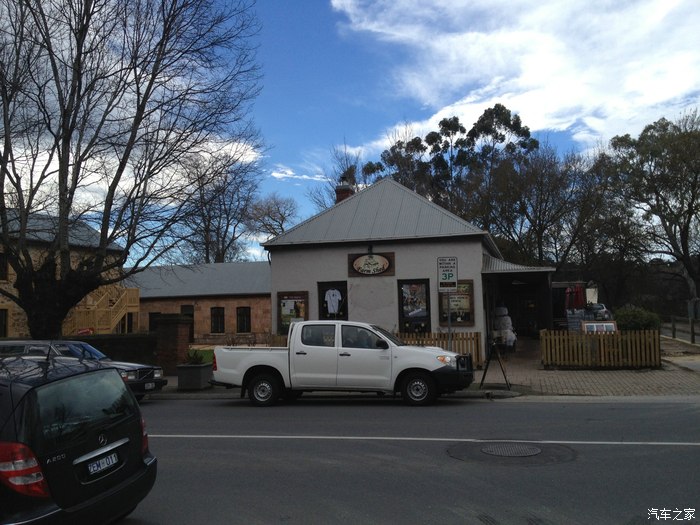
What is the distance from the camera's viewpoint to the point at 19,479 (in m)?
3.80

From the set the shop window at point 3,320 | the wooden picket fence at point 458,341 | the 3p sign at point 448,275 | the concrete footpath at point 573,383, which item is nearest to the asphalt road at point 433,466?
the concrete footpath at point 573,383

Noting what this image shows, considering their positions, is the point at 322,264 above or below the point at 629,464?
above

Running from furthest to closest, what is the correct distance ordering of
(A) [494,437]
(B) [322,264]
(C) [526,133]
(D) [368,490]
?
1. (C) [526,133]
2. (B) [322,264]
3. (A) [494,437]
4. (D) [368,490]

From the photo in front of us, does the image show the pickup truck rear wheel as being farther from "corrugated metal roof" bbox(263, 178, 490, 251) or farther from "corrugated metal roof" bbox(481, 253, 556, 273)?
"corrugated metal roof" bbox(481, 253, 556, 273)

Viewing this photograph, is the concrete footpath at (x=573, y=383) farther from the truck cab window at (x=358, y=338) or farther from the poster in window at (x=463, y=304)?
the truck cab window at (x=358, y=338)

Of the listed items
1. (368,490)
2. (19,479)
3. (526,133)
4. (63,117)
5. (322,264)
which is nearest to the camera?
(19,479)

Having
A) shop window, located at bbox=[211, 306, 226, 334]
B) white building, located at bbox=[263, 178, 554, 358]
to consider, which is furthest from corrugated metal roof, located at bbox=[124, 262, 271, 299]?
white building, located at bbox=[263, 178, 554, 358]

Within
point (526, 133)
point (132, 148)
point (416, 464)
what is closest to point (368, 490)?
point (416, 464)

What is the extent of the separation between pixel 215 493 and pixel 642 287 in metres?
54.2

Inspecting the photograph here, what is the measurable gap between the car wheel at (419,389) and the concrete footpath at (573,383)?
165 cm

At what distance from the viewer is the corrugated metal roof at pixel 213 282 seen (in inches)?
1474

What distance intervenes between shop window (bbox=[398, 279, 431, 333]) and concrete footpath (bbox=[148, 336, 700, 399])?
261 centimetres

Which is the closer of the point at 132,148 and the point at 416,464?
the point at 416,464

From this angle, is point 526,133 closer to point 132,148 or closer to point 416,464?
point 132,148
